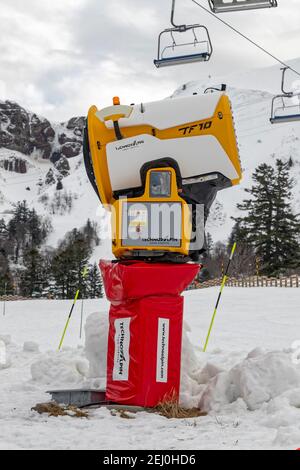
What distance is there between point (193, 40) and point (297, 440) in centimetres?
846

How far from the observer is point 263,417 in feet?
11.7

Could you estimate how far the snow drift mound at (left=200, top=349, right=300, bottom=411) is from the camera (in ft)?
12.5

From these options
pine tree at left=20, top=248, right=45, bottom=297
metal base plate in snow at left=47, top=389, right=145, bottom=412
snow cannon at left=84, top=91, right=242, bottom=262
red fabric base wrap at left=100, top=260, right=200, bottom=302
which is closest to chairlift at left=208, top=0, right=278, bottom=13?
snow cannon at left=84, top=91, right=242, bottom=262

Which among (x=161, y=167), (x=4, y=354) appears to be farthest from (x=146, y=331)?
(x=4, y=354)

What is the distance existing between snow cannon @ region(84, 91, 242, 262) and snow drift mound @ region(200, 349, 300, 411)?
2.84 ft

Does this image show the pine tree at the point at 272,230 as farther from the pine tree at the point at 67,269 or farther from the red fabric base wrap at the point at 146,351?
the red fabric base wrap at the point at 146,351

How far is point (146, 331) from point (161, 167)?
3.69ft

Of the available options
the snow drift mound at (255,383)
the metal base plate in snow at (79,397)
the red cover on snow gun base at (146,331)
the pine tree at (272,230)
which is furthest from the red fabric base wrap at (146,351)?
the pine tree at (272,230)

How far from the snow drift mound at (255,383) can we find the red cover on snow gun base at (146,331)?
0.29 metres

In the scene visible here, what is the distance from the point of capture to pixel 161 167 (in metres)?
4.22

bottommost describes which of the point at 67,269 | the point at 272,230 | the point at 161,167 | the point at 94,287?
the point at 94,287

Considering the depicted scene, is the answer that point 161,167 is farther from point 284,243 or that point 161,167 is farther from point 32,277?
point 32,277
